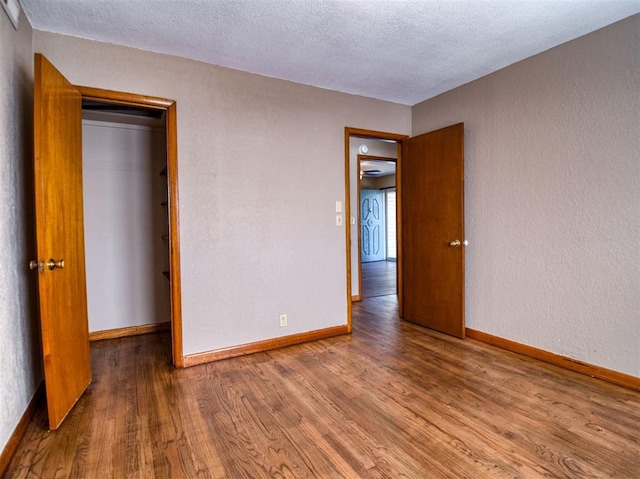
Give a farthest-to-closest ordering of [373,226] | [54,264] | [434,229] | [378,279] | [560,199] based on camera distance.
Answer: [373,226]
[378,279]
[434,229]
[560,199]
[54,264]

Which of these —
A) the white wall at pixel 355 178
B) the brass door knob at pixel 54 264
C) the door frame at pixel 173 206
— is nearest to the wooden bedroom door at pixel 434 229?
the white wall at pixel 355 178

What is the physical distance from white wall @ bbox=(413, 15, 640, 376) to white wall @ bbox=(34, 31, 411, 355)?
1278mm

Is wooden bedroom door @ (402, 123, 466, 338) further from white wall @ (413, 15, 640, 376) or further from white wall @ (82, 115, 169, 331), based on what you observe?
white wall @ (82, 115, 169, 331)

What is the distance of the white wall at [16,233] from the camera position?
5.64 feet

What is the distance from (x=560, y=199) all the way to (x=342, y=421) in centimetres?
223

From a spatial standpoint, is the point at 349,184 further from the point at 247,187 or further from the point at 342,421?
the point at 342,421

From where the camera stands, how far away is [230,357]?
2.92 m

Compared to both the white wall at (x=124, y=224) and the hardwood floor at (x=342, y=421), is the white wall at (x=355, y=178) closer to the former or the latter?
the hardwood floor at (x=342, y=421)

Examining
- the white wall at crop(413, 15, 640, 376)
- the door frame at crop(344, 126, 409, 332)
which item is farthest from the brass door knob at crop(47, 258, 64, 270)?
the white wall at crop(413, 15, 640, 376)

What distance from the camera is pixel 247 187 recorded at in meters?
2.98

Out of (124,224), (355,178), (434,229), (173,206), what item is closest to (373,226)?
(355,178)

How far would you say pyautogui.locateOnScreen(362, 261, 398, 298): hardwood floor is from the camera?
18.2 ft

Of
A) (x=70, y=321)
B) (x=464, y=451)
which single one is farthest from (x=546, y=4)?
(x=70, y=321)

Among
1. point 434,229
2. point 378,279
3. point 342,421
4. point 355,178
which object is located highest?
point 355,178
